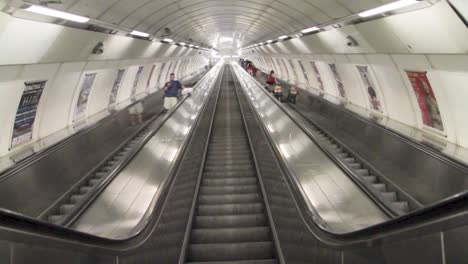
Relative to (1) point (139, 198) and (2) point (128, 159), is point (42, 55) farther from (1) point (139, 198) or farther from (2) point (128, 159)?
(1) point (139, 198)

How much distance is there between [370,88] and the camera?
1326 cm

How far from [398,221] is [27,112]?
893 cm

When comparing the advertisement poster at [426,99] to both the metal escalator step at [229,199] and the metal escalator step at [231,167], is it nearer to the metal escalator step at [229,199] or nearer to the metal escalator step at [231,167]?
the metal escalator step at [231,167]

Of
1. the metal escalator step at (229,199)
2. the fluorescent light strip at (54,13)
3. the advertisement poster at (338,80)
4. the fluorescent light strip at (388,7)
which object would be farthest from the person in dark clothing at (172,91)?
the fluorescent light strip at (388,7)

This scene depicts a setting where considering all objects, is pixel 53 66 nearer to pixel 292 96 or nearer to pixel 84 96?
pixel 84 96

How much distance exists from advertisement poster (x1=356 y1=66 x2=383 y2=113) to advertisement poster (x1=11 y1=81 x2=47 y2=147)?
969 cm

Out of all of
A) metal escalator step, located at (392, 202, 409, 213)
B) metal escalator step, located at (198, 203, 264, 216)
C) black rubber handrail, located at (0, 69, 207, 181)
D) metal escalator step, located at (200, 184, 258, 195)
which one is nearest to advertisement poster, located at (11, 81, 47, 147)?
black rubber handrail, located at (0, 69, 207, 181)

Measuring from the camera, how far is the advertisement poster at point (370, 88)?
1277cm

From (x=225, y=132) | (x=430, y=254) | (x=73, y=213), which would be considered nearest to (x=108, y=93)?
(x=225, y=132)

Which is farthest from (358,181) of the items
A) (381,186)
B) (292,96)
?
(292,96)

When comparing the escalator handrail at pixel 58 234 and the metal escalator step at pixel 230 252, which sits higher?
the escalator handrail at pixel 58 234

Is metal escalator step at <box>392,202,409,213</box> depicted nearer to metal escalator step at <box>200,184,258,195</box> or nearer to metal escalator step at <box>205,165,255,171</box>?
metal escalator step at <box>200,184,258,195</box>

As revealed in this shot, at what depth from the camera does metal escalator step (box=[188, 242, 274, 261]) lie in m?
5.60

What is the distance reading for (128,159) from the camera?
327 inches
